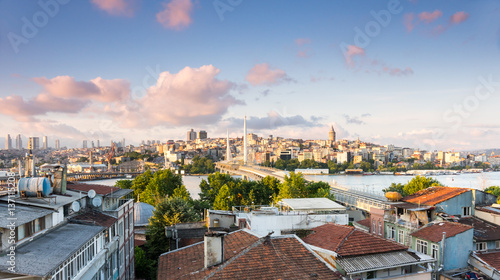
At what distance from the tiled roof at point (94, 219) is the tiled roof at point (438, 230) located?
9.84 meters

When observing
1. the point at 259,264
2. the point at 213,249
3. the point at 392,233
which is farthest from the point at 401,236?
the point at 213,249

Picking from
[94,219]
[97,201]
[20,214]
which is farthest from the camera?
[97,201]

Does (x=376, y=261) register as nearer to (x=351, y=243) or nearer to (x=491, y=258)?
(x=351, y=243)

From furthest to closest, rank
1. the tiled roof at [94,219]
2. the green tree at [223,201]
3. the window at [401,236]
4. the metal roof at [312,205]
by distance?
the green tree at [223,201]
the metal roof at [312,205]
the window at [401,236]
the tiled roof at [94,219]

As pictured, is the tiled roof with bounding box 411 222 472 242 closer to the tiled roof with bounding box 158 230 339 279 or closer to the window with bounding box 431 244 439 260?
the window with bounding box 431 244 439 260

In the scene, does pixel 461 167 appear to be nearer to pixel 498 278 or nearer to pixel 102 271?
pixel 498 278

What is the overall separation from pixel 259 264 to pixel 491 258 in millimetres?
9481

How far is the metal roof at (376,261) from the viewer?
664 centimetres

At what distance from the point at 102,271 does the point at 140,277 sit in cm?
539

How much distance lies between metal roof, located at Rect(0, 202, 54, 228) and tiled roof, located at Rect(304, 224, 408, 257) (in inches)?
222

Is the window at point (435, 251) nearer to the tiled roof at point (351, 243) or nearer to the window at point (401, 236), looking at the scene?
the window at point (401, 236)

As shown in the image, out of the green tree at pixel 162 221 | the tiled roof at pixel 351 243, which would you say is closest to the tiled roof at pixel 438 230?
the tiled roof at pixel 351 243

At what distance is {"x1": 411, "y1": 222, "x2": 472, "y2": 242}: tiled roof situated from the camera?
11.0 metres

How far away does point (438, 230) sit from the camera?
445 inches
